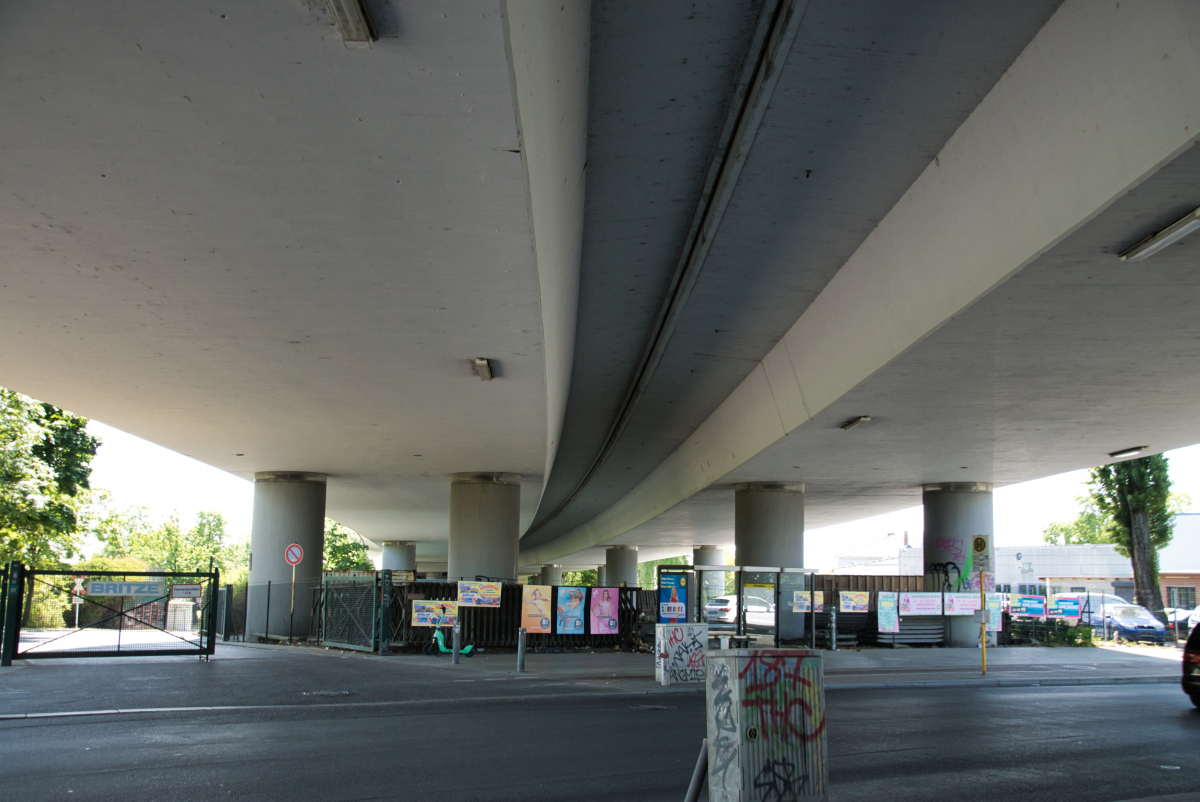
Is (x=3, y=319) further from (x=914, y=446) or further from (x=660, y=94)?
(x=914, y=446)

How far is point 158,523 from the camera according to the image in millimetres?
130875

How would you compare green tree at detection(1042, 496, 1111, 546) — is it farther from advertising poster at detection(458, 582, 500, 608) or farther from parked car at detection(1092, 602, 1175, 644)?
advertising poster at detection(458, 582, 500, 608)

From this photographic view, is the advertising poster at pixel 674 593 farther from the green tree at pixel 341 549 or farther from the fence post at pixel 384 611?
the green tree at pixel 341 549

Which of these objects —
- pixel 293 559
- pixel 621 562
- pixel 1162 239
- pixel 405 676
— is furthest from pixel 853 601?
pixel 621 562

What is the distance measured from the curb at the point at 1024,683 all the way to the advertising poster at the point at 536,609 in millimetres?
8169

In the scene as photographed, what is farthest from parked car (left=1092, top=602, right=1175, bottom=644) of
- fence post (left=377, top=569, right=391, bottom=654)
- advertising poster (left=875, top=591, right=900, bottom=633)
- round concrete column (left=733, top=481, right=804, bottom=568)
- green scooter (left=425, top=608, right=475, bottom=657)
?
fence post (left=377, top=569, right=391, bottom=654)

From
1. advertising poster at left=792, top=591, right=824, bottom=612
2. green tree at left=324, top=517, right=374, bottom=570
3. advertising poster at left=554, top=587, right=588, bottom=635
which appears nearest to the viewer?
advertising poster at left=554, top=587, right=588, bottom=635

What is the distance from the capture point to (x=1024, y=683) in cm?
1839

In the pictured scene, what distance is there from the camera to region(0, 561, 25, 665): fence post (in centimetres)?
1783

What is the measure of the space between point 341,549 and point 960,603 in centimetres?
7718

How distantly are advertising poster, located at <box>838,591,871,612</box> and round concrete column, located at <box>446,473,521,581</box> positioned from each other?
10.4m

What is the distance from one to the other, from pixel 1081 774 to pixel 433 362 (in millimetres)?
10641

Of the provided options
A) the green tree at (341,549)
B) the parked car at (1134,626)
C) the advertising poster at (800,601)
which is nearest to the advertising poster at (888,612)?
the advertising poster at (800,601)

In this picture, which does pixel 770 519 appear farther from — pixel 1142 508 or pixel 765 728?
pixel 765 728
